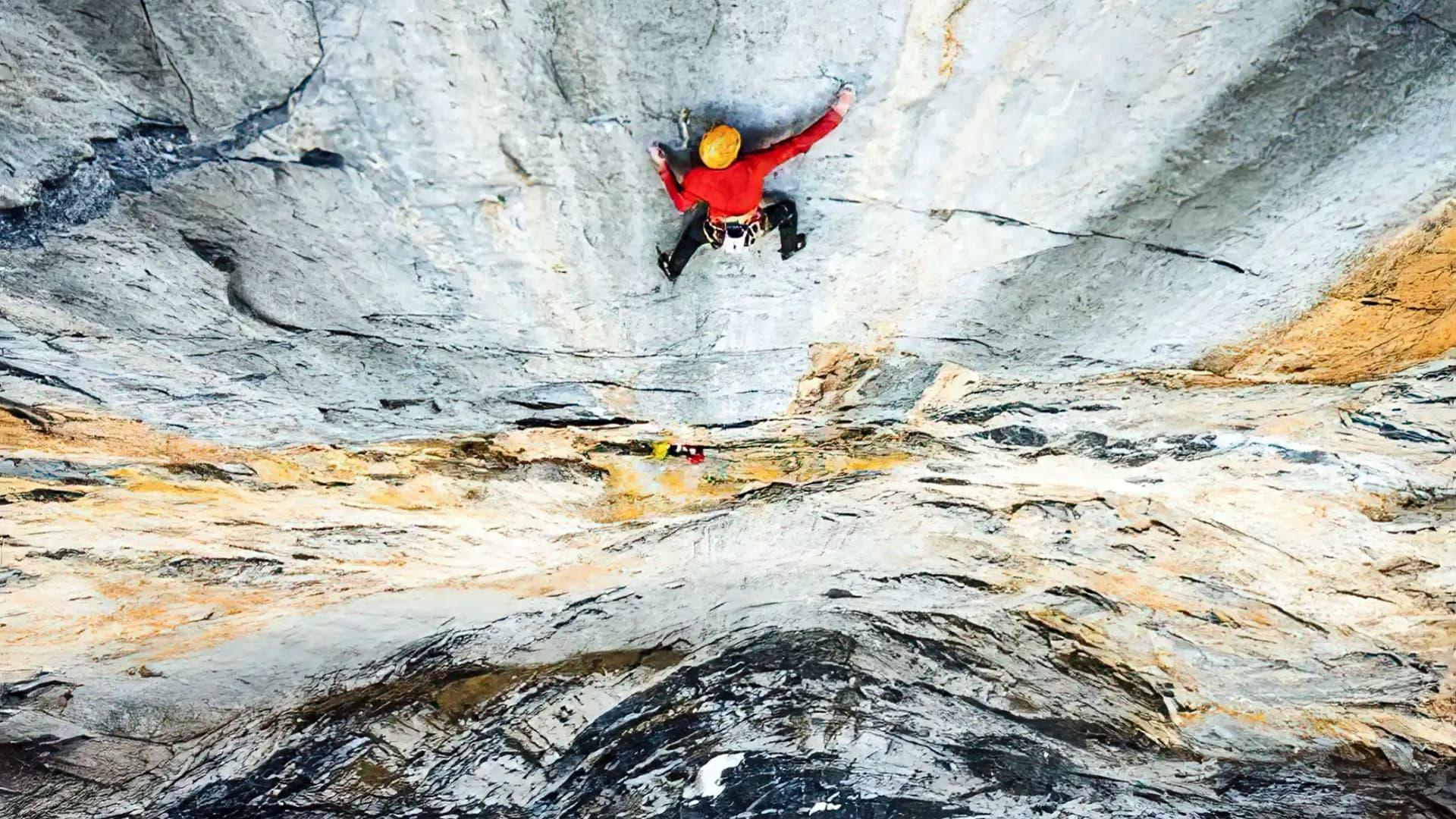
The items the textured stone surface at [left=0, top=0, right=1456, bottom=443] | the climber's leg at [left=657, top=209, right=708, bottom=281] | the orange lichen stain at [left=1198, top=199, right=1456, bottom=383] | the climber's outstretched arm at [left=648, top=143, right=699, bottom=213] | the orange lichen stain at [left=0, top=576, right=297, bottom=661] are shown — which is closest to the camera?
the textured stone surface at [left=0, top=0, right=1456, bottom=443]

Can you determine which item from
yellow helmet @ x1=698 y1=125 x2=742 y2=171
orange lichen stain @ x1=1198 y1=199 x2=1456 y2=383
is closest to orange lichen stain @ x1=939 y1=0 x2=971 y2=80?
yellow helmet @ x1=698 y1=125 x2=742 y2=171

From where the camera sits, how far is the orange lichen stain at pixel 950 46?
1.97 metres

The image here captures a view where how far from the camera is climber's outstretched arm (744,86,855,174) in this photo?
2179 mm

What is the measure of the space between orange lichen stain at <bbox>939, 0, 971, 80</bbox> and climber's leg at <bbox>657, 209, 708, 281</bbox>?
84 centimetres

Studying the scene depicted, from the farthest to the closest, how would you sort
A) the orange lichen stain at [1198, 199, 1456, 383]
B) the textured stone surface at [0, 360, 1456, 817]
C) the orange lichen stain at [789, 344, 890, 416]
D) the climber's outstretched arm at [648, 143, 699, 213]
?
the textured stone surface at [0, 360, 1456, 817] < the orange lichen stain at [789, 344, 890, 416] < the orange lichen stain at [1198, 199, 1456, 383] < the climber's outstretched arm at [648, 143, 699, 213]

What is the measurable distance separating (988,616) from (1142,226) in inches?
153

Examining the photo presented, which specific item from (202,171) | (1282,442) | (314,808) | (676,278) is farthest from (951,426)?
(314,808)

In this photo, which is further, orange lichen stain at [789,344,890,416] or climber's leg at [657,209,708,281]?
orange lichen stain at [789,344,890,416]

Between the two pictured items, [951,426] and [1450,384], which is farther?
[951,426]

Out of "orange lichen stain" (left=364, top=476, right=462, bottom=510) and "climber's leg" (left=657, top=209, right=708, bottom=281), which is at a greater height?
"climber's leg" (left=657, top=209, right=708, bottom=281)

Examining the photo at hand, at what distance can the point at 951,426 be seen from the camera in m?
3.88

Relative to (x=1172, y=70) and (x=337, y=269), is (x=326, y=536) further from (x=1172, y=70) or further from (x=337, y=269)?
(x=1172, y=70)

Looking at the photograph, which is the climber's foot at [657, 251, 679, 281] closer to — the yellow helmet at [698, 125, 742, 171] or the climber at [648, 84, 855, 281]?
the climber at [648, 84, 855, 281]

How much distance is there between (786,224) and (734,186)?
1.15ft
